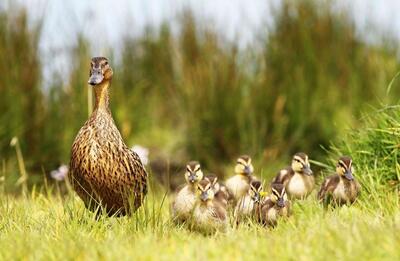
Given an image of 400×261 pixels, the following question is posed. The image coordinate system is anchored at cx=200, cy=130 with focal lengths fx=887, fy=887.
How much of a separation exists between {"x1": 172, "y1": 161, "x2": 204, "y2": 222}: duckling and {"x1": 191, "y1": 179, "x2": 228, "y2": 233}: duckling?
76 millimetres

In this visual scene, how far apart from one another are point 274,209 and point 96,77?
1438mm

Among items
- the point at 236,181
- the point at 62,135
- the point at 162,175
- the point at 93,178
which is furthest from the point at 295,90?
the point at 93,178

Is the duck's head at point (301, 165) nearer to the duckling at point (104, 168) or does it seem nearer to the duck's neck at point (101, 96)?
the duckling at point (104, 168)

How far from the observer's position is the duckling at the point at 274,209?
18.3 ft

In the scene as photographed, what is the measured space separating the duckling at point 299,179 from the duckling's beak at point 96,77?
1852mm

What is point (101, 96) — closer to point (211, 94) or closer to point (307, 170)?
point (307, 170)

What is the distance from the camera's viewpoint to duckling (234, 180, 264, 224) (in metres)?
5.80

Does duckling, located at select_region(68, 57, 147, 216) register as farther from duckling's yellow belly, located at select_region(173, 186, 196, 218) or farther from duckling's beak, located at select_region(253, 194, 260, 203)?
duckling's beak, located at select_region(253, 194, 260, 203)

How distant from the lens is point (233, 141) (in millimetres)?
11047

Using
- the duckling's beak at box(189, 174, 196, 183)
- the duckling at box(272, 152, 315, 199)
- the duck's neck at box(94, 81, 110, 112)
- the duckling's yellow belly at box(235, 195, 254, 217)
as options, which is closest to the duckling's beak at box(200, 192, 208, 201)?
the duckling's yellow belly at box(235, 195, 254, 217)

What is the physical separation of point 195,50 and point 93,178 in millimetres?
7128

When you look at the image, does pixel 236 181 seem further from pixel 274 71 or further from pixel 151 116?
pixel 151 116

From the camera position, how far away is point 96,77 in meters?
5.80

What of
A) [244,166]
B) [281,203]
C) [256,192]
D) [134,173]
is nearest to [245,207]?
[256,192]
